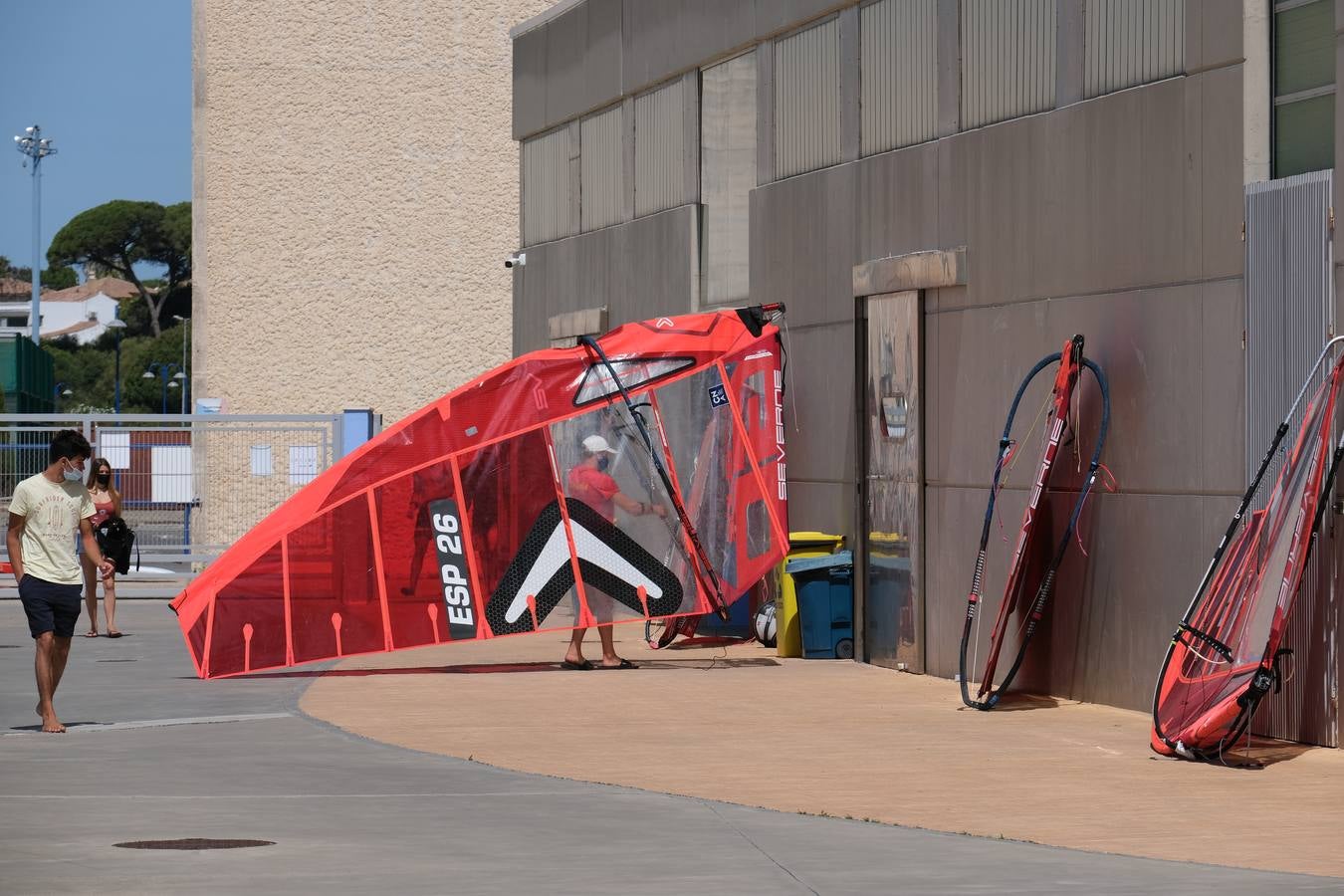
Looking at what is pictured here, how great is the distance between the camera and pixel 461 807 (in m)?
10.6

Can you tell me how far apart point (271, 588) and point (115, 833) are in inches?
317

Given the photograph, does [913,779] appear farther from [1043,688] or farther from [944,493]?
[944,493]

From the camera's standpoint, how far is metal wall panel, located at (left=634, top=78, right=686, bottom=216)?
2470cm

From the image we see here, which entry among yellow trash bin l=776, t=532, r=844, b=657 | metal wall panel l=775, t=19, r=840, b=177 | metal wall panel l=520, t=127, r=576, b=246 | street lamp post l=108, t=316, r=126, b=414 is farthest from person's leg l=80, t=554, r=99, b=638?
street lamp post l=108, t=316, r=126, b=414

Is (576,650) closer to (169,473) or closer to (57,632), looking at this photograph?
(57,632)

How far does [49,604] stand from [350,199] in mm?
31237

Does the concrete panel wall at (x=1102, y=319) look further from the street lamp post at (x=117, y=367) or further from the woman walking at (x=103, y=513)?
the street lamp post at (x=117, y=367)

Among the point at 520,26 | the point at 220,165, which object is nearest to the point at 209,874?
the point at 520,26

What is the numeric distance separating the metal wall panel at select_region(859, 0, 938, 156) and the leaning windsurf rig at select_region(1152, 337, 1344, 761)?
6.20 meters

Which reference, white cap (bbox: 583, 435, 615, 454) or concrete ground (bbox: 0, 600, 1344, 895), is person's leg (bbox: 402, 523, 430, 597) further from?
white cap (bbox: 583, 435, 615, 454)

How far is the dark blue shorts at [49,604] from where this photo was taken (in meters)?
13.9

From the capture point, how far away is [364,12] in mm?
44594

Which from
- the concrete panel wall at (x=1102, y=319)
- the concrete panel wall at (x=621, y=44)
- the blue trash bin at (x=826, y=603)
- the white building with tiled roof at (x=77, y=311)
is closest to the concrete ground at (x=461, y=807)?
the concrete panel wall at (x=1102, y=319)

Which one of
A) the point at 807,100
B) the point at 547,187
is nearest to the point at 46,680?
the point at 807,100
